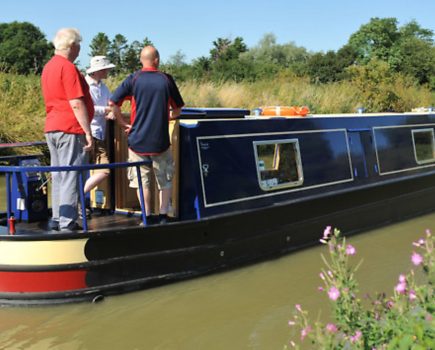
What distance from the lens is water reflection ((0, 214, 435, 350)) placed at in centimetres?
417

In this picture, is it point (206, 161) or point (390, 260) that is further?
point (390, 260)

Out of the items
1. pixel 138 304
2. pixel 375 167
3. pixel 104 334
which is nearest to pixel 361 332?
pixel 104 334

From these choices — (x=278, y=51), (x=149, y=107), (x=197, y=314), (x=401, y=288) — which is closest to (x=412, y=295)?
(x=401, y=288)

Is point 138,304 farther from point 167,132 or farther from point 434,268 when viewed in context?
point 434,268

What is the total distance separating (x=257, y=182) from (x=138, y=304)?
1984mm

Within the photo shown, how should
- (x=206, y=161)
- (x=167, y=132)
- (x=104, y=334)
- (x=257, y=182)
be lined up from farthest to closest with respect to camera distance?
1. (x=257, y=182)
2. (x=206, y=161)
3. (x=167, y=132)
4. (x=104, y=334)

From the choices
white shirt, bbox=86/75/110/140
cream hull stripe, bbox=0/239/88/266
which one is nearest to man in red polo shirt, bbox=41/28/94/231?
cream hull stripe, bbox=0/239/88/266

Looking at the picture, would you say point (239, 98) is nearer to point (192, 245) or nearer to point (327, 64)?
point (192, 245)

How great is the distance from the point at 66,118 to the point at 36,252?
1.17 metres

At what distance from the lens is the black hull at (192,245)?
473 centimetres

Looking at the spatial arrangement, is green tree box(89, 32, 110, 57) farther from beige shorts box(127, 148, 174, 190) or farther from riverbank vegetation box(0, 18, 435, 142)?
beige shorts box(127, 148, 174, 190)

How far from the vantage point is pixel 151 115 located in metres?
5.03

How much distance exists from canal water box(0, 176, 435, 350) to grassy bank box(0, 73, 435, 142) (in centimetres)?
750

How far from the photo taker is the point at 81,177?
4859 mm
